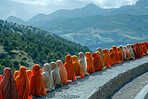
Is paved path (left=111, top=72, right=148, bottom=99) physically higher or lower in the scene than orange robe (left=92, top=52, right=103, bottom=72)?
lower

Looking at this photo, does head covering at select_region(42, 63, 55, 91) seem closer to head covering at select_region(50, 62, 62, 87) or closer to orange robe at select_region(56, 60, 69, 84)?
head covering at select_region(50, 62, 62, 87)

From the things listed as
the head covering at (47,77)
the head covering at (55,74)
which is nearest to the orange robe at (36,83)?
the head covering at (47,77)

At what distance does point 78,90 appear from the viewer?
21.4 ft

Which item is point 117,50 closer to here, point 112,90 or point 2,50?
point 112,90

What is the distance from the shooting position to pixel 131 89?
27.4 feet

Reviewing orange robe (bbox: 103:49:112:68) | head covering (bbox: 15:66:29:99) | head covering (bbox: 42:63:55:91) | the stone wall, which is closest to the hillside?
orange robe (bbox: 103:49:112:68)

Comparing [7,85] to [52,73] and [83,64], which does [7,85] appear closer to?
[52,73]

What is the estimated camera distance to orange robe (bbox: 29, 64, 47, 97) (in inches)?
242

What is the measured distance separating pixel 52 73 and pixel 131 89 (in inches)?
133

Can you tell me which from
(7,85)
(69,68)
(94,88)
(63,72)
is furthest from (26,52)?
(7,85)

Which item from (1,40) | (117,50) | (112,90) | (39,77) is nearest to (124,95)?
(112,90)

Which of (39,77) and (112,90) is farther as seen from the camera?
(112,90)

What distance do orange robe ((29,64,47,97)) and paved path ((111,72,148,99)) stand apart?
9.25 ft

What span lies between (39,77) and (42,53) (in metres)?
58.7
